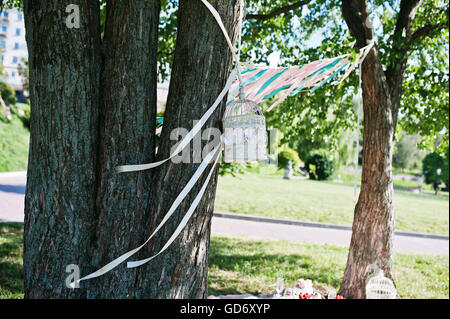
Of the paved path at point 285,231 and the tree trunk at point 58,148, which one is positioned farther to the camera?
the paved path at point 285,231

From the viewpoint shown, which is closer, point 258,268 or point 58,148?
point 58,148

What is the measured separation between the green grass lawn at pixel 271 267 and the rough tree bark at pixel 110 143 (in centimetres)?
287

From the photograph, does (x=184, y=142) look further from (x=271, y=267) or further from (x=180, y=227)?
(x=271, y=267)

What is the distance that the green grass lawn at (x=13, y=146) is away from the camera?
1709 cm

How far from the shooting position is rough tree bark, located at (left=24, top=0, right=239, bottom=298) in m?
1.99

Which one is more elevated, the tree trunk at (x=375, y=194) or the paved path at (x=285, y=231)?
the tree trunk at (x=375, y=194)

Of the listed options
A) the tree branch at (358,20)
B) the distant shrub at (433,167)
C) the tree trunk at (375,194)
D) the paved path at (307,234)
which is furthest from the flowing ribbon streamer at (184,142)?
the distant shrub at (433,167)

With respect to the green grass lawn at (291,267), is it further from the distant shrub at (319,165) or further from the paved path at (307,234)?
the distant shrub at (319,165)

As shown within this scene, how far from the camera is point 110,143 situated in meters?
2.07

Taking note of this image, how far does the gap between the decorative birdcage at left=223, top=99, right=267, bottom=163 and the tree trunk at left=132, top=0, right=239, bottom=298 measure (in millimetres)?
86

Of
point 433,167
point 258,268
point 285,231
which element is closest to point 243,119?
point 258,268

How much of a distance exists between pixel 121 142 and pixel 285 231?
8.43 m

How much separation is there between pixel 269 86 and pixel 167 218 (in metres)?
1.65
